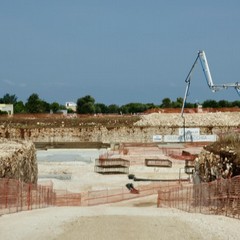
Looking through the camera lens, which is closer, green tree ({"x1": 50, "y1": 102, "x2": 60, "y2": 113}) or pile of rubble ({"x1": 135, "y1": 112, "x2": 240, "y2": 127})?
pile of rubble ({"x1": 135, "y1": 112, "x2": 240, "y2": 127})

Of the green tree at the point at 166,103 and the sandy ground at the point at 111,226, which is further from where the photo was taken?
the green tree at the point at 166,103

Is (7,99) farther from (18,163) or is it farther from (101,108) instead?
(18,163)

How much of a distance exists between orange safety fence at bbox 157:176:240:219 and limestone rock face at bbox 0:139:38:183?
25.8 ft

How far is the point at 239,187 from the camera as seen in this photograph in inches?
1075

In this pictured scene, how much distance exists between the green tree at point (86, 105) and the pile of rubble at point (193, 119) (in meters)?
50.2

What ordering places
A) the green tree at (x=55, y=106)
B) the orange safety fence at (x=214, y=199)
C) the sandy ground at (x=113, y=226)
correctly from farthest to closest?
the green tree at (x=55, y=106) → the orange safety fence at (x=214, y=199) → the sandy ground at (x=113, y=226)

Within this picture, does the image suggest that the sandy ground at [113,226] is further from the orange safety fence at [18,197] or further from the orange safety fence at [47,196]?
the orange safety fence at [47,196]

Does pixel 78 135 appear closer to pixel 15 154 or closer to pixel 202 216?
pixel 15 154

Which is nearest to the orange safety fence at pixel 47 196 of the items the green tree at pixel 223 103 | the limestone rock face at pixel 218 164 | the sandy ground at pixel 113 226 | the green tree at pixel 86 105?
the sandy ground at pixel 113 226

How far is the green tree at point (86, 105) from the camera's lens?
157 metres

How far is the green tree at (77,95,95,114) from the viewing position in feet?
516

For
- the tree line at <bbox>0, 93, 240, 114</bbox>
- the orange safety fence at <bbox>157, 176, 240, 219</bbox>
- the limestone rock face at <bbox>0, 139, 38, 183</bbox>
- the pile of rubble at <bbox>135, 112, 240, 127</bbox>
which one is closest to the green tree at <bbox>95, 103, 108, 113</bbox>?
the tree line at <bbox>0, 93, 240, 114</bbox>

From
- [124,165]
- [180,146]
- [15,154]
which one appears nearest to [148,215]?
[15,154]

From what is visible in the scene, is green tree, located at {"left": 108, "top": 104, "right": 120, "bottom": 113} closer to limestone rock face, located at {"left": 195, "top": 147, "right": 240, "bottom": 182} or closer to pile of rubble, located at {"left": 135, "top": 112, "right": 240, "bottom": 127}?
pile of rubble, located at {"left": 135, "top": 112, "right": 240, "bottom": 127}
